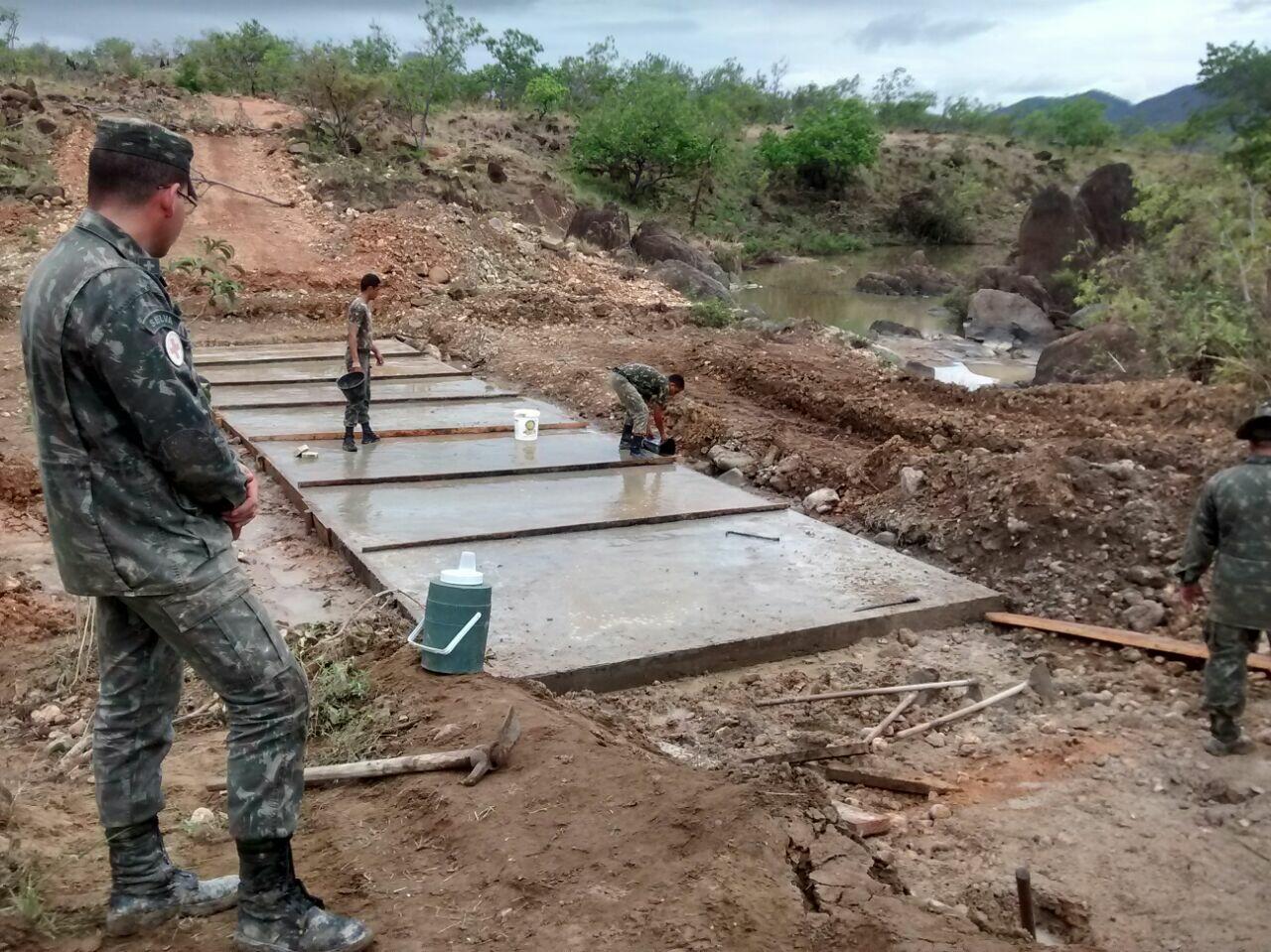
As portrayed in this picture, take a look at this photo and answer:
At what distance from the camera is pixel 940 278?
102 feet

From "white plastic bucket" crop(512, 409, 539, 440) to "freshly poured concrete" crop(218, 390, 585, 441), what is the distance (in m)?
0.43

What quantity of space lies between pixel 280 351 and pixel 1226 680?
1180 cm

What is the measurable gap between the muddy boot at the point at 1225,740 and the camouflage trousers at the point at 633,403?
5.20 m

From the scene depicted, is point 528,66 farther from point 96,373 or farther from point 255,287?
point 96,373

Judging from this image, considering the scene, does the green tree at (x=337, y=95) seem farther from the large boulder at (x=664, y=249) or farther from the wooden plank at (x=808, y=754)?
the wooden plank at (x=808, y=754)

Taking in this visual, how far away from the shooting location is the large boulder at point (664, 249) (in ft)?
82.8

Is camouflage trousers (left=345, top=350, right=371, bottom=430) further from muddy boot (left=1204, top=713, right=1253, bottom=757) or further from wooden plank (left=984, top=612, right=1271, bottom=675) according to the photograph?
muddy boot (left=1204, top=713, right=1253, bottom=757)

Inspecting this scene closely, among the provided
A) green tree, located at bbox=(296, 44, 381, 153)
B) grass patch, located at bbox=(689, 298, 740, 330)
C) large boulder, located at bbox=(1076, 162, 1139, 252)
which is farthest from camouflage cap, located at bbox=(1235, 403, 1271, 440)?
large boulder, located at bbox=(1076, 162, 1139, 252)

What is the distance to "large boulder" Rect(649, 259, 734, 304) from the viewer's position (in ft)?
71.0

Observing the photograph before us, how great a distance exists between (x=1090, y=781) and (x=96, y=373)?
4.01 metres

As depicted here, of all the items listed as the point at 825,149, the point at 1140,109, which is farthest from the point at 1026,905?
the point at 1140,109

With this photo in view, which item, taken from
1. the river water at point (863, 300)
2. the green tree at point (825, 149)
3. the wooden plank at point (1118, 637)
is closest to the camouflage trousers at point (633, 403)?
the wooden plank at point (1118, 637)

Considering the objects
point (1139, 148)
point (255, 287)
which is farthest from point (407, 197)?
point (1139, 148)

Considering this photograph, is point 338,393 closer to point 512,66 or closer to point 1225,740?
point 1225,740
